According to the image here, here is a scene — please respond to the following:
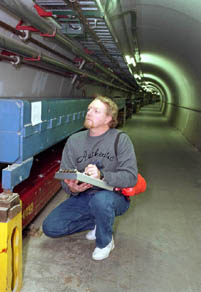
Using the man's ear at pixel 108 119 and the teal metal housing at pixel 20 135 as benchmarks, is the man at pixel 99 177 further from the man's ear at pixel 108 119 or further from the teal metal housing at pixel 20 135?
the teal metal housing at pixel 20 135

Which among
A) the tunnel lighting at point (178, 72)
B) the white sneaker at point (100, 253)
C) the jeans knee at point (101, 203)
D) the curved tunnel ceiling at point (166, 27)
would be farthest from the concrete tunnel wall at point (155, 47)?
the white sneaker at point (100, 253)

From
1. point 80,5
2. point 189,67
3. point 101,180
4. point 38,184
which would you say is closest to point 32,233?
point 38,184

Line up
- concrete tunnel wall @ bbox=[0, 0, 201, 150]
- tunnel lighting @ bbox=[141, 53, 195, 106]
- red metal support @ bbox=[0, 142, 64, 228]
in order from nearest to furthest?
1. red metal support @ bbox=[0, 142, 64, 228]
2. concrete tunnel wall @ bbox=[0, 0, 201, 150]
3. tunnel lighting @ bbox=[141, 53, 195, 106]

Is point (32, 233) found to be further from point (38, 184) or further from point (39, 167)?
point (39, 167)

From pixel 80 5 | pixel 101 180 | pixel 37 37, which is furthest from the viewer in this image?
pixel 37 37

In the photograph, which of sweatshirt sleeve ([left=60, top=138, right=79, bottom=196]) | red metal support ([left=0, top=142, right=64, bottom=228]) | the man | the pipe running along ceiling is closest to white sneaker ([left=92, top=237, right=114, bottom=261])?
the man

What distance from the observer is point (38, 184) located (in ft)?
12.6

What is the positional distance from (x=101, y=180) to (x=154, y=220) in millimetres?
1597

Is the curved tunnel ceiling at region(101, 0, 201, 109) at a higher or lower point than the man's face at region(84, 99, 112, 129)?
higher

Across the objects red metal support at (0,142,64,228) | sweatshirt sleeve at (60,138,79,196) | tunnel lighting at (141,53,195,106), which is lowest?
red metal support at (0,142,64,228)

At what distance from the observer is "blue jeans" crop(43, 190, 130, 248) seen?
2943 millimetres

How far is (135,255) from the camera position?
10.7ft

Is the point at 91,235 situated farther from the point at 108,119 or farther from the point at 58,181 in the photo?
the point at 58,181

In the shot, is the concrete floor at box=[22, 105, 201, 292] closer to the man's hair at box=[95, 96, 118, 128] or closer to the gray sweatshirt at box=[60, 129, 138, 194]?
the gray sweatshirt at box=[60, 129, 138, 194]
